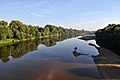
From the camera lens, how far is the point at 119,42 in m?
61.8

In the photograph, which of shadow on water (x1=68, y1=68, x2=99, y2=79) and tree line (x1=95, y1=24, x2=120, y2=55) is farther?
tree line (x1=95, y1=24, x2=120, y2=55)

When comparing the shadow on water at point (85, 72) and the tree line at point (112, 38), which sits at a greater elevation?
the tree line at point (112, 38)

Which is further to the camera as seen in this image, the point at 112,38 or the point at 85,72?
the point at 112,38

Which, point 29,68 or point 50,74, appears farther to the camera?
point 29,68

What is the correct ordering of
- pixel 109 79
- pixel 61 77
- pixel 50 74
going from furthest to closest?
pixel 50 74 < pixel 61 77 < pixel 109 79

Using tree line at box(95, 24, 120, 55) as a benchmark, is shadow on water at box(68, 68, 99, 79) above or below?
below

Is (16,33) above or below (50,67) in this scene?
above

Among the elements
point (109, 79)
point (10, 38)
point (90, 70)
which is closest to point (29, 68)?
point (90, 70)

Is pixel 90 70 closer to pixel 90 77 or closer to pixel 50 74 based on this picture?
pixel 90 77

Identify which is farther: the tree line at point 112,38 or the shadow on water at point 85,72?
the tree line at point 112,38

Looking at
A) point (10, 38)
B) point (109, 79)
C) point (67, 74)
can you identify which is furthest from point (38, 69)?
point (10, 38)

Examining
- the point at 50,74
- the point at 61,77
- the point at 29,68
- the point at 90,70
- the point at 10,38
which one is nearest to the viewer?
the point at 61,77

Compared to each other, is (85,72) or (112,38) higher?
(112,38)

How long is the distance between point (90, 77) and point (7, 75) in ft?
45.7
